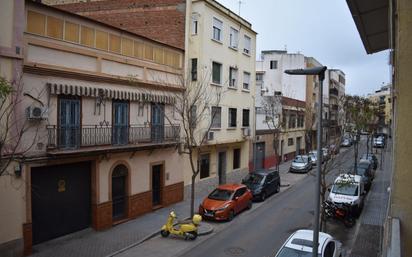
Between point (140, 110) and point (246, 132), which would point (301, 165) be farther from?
point (140, 110)

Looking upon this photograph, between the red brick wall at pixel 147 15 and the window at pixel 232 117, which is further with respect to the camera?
the window at pixel 232 117

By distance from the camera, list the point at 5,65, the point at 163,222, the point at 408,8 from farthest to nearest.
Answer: the point at 163,222, the point at 5,65, the point at 408,8

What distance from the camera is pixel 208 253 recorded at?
14836 millimetres

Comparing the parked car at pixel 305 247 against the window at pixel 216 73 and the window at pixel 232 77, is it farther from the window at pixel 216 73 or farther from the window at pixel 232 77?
the window at pixel 232 77

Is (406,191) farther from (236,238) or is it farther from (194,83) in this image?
(194,83)

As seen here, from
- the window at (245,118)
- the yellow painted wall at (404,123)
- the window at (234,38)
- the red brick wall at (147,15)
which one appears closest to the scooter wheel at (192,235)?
the red brick wall at (147,15)

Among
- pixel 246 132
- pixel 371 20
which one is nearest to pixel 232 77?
pixel 246 132

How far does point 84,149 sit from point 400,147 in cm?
1286

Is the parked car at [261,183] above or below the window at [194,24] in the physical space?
below

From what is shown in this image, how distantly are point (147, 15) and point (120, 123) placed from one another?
938 cm

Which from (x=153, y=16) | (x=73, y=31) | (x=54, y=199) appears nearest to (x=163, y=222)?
(x=54, y=199)

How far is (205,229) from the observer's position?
17.5 m

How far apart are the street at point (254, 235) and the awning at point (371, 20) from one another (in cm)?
821

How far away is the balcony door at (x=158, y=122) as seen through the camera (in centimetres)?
1995
